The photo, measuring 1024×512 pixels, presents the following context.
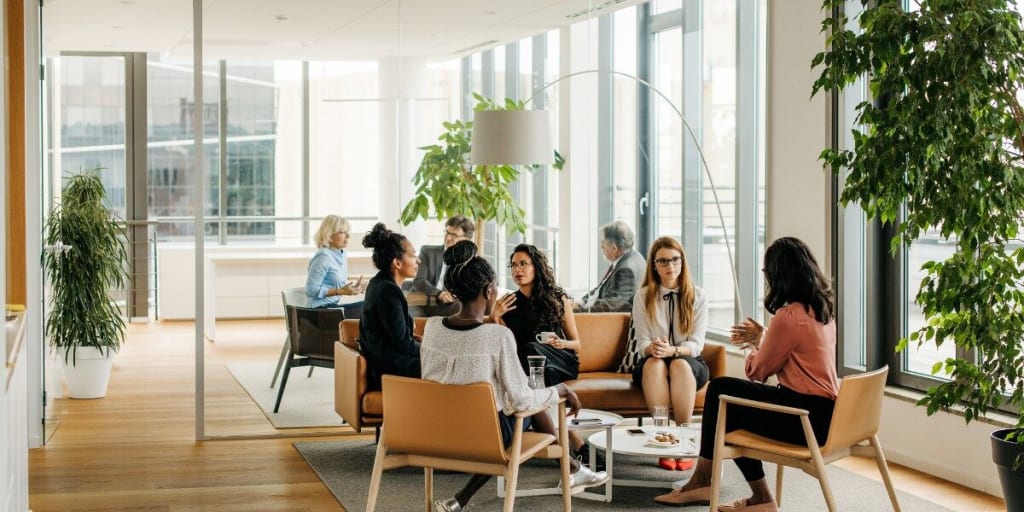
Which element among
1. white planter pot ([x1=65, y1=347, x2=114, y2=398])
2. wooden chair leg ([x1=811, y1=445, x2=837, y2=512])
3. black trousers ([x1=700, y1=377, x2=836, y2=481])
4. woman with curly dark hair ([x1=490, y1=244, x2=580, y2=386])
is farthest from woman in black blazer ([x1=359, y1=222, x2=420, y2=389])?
white planter pot ([x1=65, y1=347, x2=114, y2=398])

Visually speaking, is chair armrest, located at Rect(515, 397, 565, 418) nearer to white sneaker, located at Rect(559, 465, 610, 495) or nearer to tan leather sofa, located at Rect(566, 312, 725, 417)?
white sneaker, located at Rect(559, 465, 610, 495)

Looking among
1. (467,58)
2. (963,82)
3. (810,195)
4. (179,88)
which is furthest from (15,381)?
(179,88)

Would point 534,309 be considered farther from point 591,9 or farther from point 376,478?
point 591,9

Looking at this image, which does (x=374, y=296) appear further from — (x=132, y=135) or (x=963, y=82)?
(x=132, y=135)

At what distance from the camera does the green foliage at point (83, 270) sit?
7.73 m

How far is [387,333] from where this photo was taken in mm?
5688

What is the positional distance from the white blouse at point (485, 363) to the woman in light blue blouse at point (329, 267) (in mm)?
2444

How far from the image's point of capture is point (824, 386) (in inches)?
187

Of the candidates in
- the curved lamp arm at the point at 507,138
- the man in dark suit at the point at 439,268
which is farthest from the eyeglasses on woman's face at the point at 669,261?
the man in dark suit at the point at 439,268

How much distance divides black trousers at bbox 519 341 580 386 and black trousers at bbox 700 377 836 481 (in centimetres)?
115

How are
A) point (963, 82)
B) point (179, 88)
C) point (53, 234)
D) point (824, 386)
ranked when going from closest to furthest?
point (963, 82)
point (824, 386)
point (53, 234)
point (179, 88)

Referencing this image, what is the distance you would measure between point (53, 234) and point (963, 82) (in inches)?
231

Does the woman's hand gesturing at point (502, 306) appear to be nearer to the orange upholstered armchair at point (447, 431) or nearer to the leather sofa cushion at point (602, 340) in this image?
the leather sofa cushion at point (602, 340)

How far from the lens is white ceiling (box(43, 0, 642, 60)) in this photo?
22.4 feet
